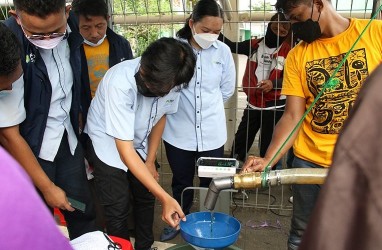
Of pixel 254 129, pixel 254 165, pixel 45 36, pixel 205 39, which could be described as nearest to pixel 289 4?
pixel 254 165

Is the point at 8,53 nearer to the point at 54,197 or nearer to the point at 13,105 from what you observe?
the point at 13,105

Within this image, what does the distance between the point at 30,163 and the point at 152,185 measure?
1.91 feet

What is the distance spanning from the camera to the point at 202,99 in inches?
Result: 101

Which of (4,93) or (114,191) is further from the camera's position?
(114,191)

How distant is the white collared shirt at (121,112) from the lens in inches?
72.9

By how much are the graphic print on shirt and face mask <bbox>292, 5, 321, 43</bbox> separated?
11 centimetres

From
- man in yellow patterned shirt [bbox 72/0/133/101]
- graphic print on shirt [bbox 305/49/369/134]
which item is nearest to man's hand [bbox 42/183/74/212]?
man in yellow patterned shirt [bbox 72/0/133/101]

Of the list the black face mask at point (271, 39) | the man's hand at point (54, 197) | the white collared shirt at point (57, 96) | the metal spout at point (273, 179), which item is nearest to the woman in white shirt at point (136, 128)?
the white collared shirt at point (57, 96)

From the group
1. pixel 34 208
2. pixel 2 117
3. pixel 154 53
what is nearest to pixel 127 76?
pixel 154 53

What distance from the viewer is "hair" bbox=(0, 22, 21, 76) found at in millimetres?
1451

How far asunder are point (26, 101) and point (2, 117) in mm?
182

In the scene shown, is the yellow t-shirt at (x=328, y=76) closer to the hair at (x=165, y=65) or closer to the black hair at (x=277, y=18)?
the hair at (x=165, y=65)

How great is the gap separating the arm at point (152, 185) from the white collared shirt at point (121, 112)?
0.06m

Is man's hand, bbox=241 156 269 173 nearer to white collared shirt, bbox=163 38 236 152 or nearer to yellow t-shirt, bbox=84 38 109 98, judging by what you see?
white collared shirt, bbox=163 38 236 152
